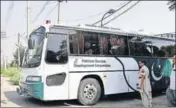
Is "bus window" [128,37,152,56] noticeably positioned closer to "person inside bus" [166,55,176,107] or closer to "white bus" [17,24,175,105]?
"white bus" [17,24,175,105]

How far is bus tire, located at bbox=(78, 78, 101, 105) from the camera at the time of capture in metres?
11.6

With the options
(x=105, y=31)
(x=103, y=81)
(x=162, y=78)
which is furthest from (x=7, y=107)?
(x=162, y=78)

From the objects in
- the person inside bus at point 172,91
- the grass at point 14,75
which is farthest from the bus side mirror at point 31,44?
Result: the grass at point 14,75

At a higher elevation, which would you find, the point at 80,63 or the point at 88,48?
the point at 88,48

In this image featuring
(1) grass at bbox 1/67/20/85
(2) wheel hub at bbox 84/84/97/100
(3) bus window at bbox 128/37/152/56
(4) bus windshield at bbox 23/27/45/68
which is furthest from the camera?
(1) grass at bbox 1/67/20/85

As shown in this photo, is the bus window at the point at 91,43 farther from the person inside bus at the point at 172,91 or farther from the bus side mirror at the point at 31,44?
the person inside bus at the point at 172,91

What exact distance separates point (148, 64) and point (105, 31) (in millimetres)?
2691

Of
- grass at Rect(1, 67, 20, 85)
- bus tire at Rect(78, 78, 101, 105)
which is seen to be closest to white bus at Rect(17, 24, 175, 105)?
bus tire at Rect(78, 78, 101, 105)

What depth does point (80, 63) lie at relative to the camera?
11562 mm

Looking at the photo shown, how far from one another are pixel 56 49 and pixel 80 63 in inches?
40.5

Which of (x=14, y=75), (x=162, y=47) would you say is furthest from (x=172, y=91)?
(x=14, y=75)

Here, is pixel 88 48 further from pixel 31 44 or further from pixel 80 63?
pixel 31 44

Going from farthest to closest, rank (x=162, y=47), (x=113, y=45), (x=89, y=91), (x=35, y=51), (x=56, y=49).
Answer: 1. (x=162, y=47)
2. (x=113, y=45)
3. (x=89, y=91)
4. (x=35, y=51)
5. (x=56, y=49)

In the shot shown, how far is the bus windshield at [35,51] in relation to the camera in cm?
1112
